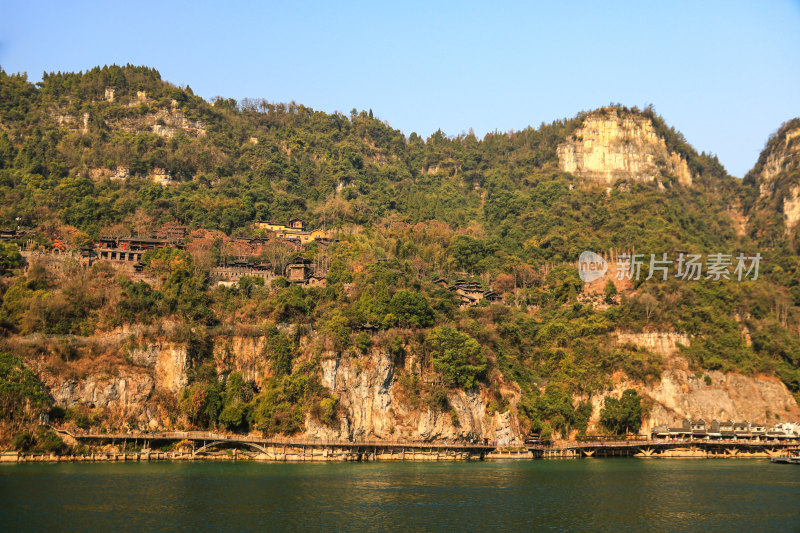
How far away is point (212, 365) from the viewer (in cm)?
5681

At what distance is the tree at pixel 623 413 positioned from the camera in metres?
62.6

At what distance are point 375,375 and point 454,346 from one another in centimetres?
661

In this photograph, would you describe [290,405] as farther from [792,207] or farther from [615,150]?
[792,207]

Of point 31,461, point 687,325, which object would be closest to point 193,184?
point 31,461

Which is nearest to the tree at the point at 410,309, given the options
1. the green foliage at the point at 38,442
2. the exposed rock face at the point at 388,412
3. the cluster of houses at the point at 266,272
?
the exposed rock face at the point at 388,412

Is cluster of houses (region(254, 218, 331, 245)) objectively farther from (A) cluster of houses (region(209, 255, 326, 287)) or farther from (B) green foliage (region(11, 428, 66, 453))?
(B) green foliage (region(11, 428, 66, 453))

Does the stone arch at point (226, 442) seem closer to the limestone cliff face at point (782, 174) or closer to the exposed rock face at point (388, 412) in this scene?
the exposed rock face at point (388, 412)

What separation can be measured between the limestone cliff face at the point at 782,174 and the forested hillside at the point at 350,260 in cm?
126

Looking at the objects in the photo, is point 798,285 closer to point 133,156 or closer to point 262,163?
point 262,163

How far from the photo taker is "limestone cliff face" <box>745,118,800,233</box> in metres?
111

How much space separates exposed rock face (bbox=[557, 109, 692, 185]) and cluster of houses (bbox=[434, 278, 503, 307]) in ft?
141

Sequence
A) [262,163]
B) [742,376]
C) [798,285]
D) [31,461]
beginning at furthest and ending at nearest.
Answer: [262,163] < [798,285] < [742,376] < [31,461]

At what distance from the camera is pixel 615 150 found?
11331cm

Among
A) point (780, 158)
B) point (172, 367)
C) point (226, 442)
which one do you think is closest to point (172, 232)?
point (172, 367)
